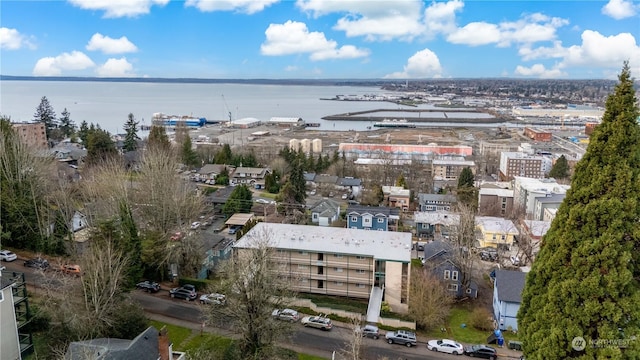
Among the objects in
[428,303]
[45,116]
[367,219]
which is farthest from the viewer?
[45,116]

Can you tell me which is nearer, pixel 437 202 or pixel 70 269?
pixel 70 269

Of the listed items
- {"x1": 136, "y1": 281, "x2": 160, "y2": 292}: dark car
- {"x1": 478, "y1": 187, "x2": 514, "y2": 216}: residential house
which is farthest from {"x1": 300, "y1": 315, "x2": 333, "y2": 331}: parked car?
{"x1": 478, "y1": 187, "x2": 514, "y2": 216}: residential house

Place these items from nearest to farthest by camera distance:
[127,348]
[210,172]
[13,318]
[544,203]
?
[127,348] → [13,318] → [544,203] → [210,172]

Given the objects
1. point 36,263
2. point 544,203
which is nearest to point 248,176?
point 36,263

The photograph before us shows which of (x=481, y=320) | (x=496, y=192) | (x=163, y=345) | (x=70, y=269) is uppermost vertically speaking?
(x=163, y=345)

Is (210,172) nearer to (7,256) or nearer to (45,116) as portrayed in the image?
(7,256)
